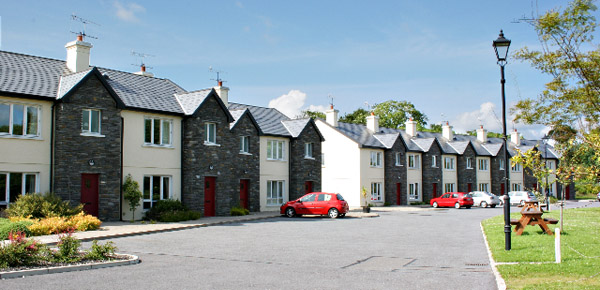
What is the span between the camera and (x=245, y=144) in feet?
104

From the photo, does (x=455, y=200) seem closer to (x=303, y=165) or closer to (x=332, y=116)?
(x=332, y=116)

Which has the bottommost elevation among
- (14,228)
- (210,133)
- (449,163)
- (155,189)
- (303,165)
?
(14,228)

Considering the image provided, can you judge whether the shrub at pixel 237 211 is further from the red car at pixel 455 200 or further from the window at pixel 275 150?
the red car at pixel 455 200

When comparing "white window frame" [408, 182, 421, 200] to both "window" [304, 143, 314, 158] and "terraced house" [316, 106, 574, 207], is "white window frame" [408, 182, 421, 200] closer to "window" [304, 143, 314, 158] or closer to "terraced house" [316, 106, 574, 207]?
"terraced house" [316, 106, 574, 207]

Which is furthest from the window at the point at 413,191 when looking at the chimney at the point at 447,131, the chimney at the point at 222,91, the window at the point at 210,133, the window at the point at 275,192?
the window at the point at 210,133

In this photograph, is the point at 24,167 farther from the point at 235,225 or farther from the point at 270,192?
the point at 270,192

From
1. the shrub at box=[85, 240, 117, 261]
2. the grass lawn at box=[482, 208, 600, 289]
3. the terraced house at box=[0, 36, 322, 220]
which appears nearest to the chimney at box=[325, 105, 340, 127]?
the terraced house at box=[0, 36, 322, 220]

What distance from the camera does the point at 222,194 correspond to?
2844 cm

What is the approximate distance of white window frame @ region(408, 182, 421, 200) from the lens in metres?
49.2

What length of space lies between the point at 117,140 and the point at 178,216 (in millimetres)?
4333

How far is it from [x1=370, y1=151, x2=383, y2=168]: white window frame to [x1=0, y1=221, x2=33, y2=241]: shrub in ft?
101

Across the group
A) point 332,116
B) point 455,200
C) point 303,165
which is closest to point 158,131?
point 303,165

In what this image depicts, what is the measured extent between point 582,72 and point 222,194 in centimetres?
2021

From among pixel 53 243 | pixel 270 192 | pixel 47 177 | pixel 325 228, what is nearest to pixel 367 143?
pixel 270 192
